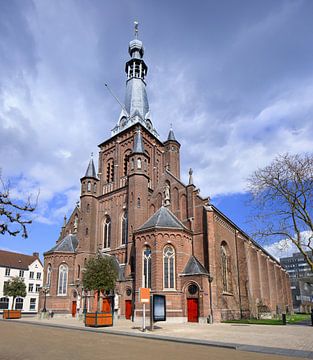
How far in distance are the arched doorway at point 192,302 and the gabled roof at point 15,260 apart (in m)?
49.4

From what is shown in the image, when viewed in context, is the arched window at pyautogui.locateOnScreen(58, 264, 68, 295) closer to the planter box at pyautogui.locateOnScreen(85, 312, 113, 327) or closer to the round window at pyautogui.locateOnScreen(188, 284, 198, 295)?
the planter box at pyautogui.locateOnScreen(85, 312, 113, 327)

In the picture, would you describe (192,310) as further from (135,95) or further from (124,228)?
(135,95)

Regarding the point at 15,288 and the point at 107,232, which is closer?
the point at 107,232

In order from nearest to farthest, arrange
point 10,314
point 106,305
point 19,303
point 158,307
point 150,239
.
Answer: point 158,307
point 150,239
point 106,305
point 10,314
point 19,303

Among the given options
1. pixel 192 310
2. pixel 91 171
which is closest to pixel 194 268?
pixel 192 310

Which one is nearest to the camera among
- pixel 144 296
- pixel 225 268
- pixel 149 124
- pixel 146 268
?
pixel 144 296

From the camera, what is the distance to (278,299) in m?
54.9

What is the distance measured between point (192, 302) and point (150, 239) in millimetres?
7102

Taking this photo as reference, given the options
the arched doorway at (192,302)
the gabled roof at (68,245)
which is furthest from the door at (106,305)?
the arched doorway at (192,302)

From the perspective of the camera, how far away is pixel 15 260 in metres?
68.9

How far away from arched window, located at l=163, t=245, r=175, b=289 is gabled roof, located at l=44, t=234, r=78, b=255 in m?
15.6

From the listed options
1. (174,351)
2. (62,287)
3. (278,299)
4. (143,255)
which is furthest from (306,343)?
(278,299)

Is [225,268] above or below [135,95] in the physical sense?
below

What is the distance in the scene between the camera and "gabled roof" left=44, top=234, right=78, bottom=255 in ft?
134
